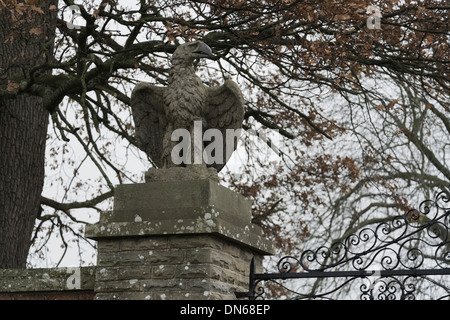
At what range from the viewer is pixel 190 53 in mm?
6316

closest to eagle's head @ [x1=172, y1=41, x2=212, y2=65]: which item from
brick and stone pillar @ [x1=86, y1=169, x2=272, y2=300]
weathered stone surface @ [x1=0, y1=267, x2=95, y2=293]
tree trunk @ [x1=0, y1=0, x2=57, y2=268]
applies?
brick and stone pillar @ [x1=86, y1=169, x2=272, y2=300]

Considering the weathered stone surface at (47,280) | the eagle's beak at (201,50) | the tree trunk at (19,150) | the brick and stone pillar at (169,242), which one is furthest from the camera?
the tree trunk at (19,150)

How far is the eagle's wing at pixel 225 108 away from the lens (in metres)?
6.22

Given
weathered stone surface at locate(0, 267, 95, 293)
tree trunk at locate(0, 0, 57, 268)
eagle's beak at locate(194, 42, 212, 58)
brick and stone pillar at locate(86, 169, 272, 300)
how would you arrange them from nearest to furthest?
brick and stone pillar at locate(86, 169, 272, 300) < weathered stone surface at locate(0, 267, 95, 293) < eagle's beak at locate(194, 42, 212, 58) < tree trunk at locate(0, 0, 57, 268)

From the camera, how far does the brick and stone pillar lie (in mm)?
5617

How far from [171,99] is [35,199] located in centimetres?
475

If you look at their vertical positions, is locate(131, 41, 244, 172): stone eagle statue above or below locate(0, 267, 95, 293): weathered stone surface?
above

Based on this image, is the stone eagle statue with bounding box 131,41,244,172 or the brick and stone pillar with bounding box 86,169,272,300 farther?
the stone eagle statue with bounding box 131,41,244,172

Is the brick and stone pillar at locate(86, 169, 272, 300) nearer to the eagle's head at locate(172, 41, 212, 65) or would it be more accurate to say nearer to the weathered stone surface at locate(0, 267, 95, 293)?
the weathered stone surface at locate(0, 267, 95, 293)

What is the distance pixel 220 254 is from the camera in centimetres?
579

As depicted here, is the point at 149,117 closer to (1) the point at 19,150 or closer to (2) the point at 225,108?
(2) the point at 225,108

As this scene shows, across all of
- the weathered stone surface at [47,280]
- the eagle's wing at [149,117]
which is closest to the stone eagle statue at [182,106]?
the eagle's wing at [149,117]

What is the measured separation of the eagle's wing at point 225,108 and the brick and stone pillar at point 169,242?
632 mm

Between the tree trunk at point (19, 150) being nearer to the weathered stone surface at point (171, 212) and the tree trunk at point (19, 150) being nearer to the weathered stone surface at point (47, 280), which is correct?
the weathered stone surface at point (47, 280)
